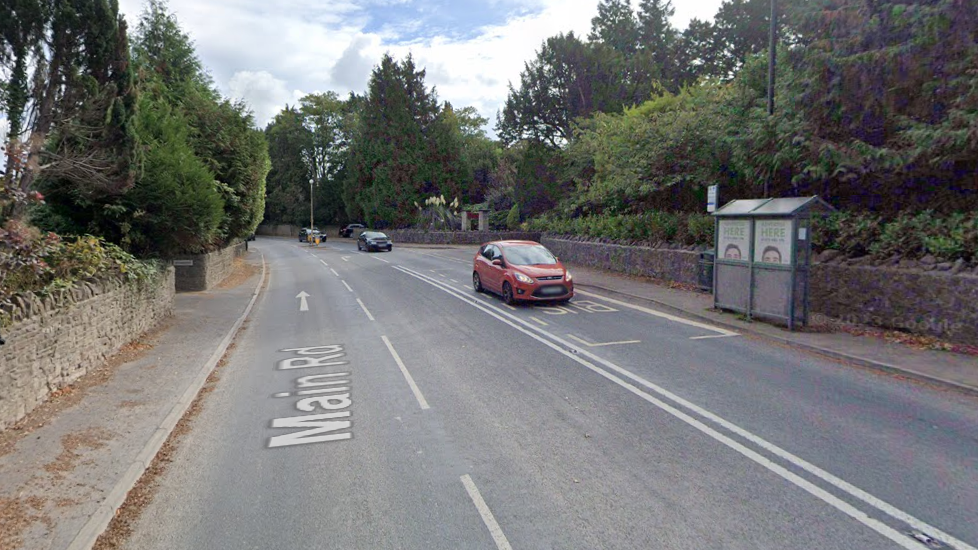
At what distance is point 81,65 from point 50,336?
18.6ft

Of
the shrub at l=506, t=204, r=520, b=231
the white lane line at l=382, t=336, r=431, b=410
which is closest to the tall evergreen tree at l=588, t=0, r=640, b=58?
the shrub at l=506, t=204, r=520, b=231

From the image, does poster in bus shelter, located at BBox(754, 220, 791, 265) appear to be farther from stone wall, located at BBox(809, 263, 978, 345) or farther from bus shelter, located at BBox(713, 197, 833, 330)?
stone wall, located at BBox(809, 263, 978, 345)

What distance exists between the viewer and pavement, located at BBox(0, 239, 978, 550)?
438 centimetres

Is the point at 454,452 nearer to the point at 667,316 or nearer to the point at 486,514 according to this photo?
the point at 486,514

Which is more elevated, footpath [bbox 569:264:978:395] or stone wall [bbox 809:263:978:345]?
stone wall [bbox 809:263:978:345]

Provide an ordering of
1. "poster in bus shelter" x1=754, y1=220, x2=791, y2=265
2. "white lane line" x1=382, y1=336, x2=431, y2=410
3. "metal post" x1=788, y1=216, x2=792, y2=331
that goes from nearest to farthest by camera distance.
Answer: "white lane line" x1=382, y1=336, x2=431, y2=410 → "metal post" x1=788, y1=216, x2=792, y2=331 → "poster in bus shelter" x1=754, y1=220, x2=791, y2=265

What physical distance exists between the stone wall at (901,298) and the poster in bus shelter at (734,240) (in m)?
1.64

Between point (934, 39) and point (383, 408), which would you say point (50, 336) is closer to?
point (383, 408)

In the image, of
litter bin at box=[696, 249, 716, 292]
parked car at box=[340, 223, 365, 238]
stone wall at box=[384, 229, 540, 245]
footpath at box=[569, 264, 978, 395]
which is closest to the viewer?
footpath at box=[569, 264, 978, 395]

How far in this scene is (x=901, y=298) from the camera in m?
10.5

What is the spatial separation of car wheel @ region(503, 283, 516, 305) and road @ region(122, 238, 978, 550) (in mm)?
4736

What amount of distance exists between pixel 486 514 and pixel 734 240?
9.75 meters

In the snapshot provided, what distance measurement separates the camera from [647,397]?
24.0 ft

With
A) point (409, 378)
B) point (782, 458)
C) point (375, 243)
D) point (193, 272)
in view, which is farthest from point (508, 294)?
point (375, 243)
